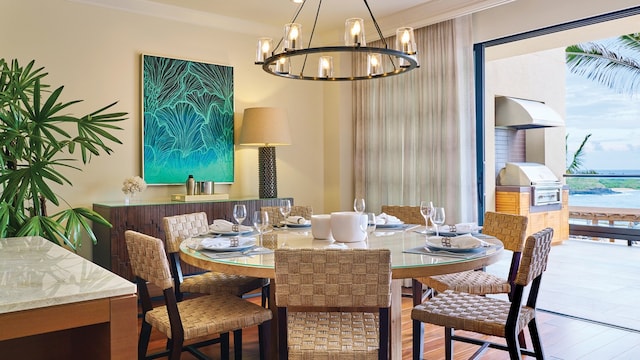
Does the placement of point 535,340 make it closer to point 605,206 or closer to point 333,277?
point 333,277

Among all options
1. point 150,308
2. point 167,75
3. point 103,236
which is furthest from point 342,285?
point 167,75

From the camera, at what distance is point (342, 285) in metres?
1.89

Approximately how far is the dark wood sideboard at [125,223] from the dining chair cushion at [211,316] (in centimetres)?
146

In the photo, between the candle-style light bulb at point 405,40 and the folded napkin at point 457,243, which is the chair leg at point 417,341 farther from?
the candle-style light bulb at point 405,40

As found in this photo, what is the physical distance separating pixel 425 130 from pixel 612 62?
4.85 metres

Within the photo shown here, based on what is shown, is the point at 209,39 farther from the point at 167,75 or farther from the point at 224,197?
the point at 224,197

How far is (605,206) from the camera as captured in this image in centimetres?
760

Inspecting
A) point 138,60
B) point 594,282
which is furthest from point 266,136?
point 594,282

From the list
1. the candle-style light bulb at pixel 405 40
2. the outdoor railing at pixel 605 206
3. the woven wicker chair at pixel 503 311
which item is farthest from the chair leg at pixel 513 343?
the outdoor railing at pixel 605 206

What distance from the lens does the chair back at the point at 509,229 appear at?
3.11 metres

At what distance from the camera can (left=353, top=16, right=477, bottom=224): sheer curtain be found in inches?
175

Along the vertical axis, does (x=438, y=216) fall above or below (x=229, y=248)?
above

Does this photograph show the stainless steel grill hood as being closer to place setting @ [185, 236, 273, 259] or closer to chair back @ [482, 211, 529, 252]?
chair back @ [482, 211, 529, 252]

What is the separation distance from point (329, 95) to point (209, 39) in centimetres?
143
